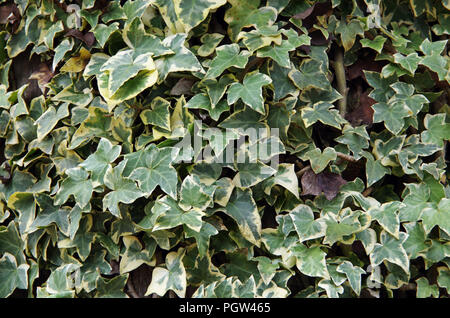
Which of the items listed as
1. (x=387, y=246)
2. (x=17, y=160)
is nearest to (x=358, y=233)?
(x=387, y=246)

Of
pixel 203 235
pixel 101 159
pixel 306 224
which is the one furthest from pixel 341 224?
pixel 101 159

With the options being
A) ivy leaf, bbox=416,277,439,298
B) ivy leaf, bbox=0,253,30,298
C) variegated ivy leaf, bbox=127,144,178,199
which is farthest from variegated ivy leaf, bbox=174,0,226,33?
ivy leaf, bbox=416,277,439,298

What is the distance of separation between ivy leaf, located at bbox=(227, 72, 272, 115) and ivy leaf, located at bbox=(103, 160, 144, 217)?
36cm

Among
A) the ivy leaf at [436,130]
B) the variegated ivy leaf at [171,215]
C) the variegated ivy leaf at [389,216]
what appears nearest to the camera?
the variegated ivy leaf at [171,215]

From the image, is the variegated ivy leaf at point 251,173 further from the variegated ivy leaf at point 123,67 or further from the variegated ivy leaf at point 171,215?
the variegated ivy leaf at point 123,67

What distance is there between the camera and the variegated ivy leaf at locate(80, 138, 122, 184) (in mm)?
1455

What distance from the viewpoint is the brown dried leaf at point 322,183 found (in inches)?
60.4

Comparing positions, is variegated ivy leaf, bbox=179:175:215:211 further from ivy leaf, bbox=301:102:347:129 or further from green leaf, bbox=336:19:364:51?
green leaf, bbox=336:19:364:51

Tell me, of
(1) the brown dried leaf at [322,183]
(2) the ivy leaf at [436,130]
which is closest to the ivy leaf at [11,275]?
(1) the brown dried leaf at [322,183]

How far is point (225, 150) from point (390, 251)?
0.58m

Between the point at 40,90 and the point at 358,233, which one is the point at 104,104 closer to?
the point at 40,90

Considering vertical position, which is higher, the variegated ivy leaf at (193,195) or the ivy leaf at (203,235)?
the variegated ivy leaf at (193,195)

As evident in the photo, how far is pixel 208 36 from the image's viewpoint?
1.53 m

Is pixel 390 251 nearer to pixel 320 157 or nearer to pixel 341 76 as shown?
pixel 320 157
